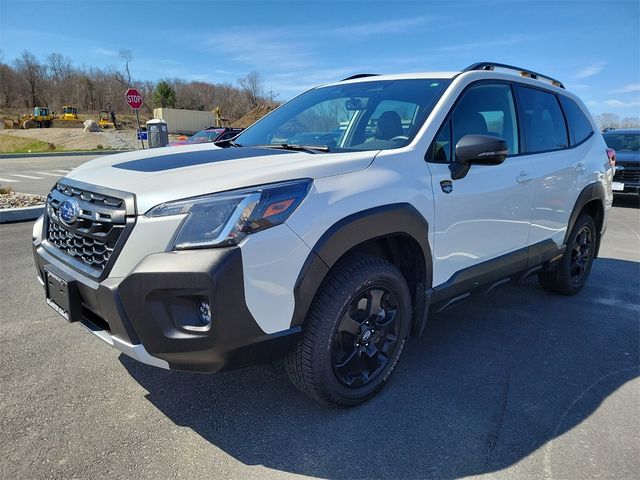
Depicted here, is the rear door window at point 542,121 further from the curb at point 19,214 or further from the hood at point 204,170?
the curb at point 19,214

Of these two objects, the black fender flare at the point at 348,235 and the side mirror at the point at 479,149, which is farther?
Answer: the side mirror at the point at 479,149

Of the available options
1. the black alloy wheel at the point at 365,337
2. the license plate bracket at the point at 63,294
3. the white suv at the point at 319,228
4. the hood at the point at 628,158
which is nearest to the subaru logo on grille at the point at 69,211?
the white suv at the point at 319,228

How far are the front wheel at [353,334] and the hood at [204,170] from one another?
20.2 inches

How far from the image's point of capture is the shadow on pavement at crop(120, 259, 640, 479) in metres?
2.32

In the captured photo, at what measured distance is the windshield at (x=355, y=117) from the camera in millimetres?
2906

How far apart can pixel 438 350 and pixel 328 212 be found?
68.5 inches

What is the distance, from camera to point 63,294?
7.68ft

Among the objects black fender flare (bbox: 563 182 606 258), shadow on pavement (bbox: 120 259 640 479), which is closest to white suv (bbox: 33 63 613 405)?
shadow on pavement (bbox: 120 259 640 479)

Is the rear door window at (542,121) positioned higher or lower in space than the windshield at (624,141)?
higher

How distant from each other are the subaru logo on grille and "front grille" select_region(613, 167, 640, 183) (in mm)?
11846

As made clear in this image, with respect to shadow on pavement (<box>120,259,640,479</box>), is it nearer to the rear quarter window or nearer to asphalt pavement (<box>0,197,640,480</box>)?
asphalt pavement (<box>0,197,640,480</box>)

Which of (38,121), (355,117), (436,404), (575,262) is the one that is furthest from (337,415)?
(38,121)

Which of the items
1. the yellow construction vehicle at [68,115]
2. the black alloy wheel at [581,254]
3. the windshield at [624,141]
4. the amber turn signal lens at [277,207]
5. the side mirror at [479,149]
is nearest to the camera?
the amber turn signal lens at [277,207]

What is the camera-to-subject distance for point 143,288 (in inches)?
77.9
